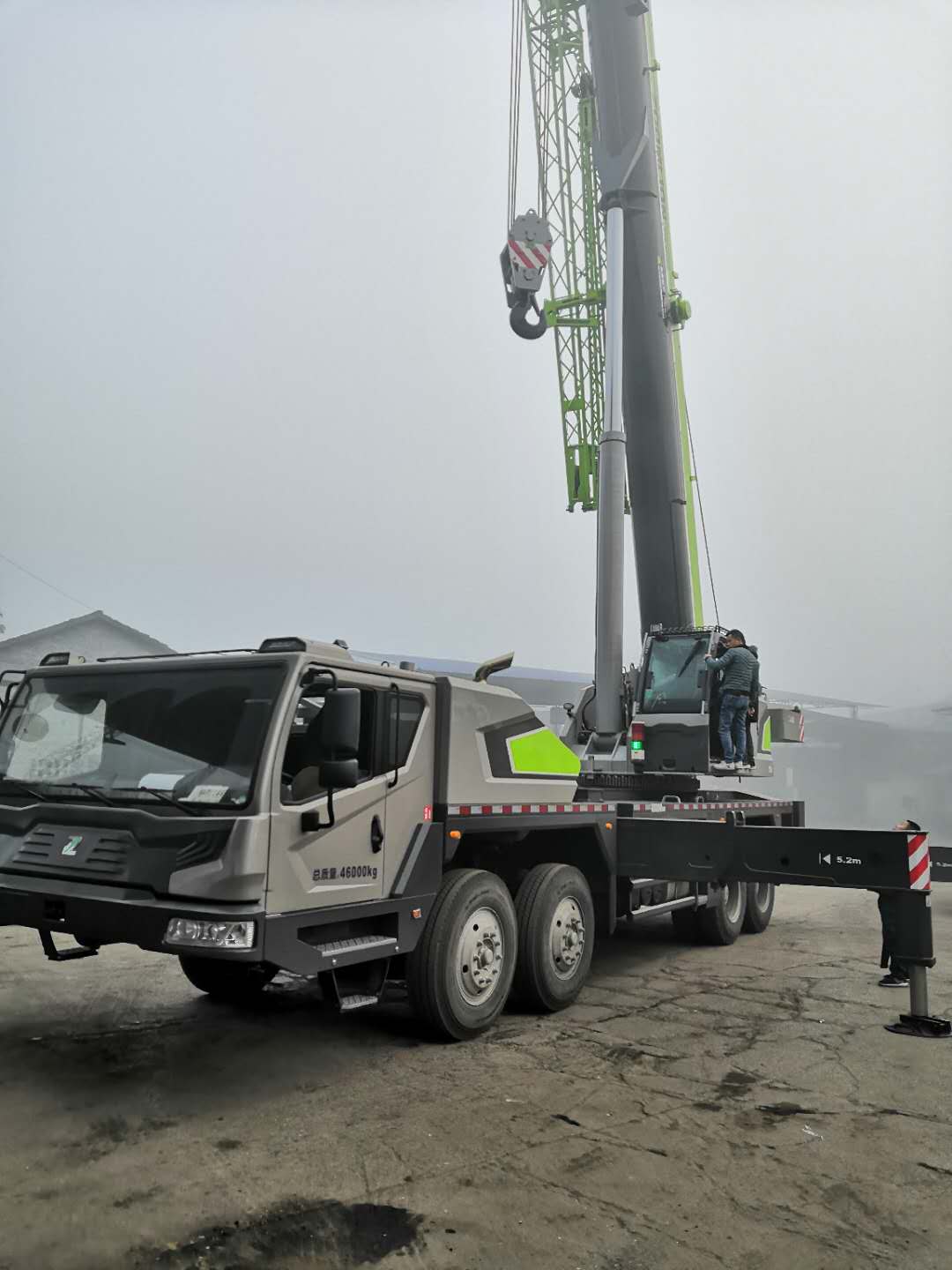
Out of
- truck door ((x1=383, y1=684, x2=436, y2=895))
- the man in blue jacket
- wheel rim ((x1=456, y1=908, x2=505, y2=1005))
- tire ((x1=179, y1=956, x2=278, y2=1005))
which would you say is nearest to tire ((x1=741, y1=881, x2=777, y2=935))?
the man in blue jacket

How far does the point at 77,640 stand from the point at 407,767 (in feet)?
85.3

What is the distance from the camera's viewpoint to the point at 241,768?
438 cm

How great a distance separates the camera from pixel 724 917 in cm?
878

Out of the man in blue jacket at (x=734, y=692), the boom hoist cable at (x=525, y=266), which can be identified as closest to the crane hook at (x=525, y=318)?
the boom hoist cable at (x=525, y=266)

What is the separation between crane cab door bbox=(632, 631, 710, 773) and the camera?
9344 mm

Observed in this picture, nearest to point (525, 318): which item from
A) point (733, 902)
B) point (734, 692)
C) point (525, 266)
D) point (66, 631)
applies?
point (525, 266)

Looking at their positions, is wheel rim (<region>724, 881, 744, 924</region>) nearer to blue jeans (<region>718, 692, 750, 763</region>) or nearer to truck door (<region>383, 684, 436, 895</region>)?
blue jeans (<region>718, 692, 750, 763</region>)

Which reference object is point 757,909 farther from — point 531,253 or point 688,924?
point 531,253

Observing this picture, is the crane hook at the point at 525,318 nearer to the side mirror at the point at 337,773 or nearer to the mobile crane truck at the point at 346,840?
the mobile crane truck at the point at 346,840

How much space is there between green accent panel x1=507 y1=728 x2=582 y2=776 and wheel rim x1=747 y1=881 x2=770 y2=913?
382 centimetres

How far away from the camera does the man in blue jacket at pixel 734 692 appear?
30.8 feet

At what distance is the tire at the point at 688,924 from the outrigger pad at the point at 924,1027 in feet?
9.43

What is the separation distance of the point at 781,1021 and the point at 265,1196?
3772 millimetres

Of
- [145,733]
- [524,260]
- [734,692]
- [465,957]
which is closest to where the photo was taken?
[145,733]
